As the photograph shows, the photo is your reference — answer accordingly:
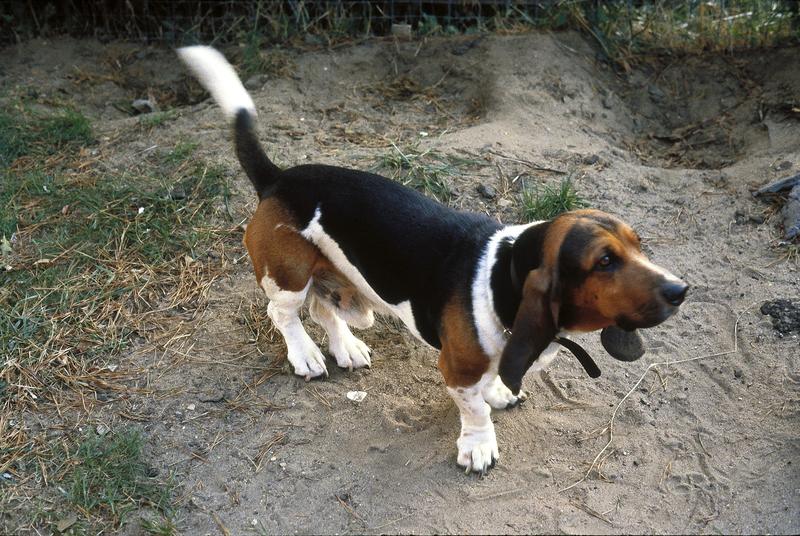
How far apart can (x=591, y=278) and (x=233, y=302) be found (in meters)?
2.59

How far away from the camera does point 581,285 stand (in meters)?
3.40

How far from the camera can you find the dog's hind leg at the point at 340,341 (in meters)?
4.83

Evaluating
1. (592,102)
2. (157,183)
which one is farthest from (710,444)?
(157,183)

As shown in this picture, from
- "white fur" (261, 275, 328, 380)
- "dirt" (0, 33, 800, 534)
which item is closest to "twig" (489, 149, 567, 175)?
"dirt" (0, 33, 800, 534)

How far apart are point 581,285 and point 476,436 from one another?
1114mm

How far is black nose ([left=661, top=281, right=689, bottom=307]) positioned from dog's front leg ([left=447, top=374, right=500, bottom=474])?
1095 millimetres

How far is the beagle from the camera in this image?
11.1 feet

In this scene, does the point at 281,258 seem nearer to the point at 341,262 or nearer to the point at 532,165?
the point at 341,262

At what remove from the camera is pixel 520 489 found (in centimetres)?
404

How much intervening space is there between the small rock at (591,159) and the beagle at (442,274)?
214cm

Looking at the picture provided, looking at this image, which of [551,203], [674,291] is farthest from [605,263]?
[551,203]

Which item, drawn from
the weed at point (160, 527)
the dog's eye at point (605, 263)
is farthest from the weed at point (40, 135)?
the dog's eye at point (605, 263)

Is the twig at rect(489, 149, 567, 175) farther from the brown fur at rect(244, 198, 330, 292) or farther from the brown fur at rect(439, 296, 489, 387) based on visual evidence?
the brown fur at rect(439, 296, 489, 387)

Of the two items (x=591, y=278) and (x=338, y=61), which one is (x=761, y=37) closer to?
(x=338, y=61)
